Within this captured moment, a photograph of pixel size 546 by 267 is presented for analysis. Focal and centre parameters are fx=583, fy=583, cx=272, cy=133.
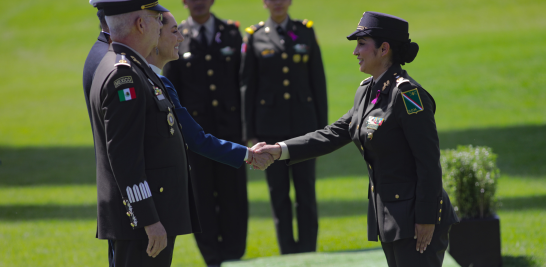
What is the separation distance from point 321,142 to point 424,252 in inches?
38.4

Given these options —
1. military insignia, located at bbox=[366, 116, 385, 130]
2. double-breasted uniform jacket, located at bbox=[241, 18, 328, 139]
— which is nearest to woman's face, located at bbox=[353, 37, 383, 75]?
military insignia, located at bbox=[366, 116, 385, 130]

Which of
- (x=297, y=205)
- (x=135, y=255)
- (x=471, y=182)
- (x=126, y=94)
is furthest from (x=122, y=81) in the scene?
(x=471, y=182)

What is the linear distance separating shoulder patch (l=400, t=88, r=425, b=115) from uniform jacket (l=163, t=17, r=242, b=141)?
8.69 feet

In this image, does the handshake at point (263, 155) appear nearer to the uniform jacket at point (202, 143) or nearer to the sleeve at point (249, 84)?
the uniform jacket at point (202, 143)

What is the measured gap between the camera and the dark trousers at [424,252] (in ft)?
9.98

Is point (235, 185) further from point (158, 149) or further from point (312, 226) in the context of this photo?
point (158, 149)

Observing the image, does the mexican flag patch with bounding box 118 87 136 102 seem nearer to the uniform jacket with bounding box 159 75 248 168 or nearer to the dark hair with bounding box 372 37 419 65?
the uniform jacket with bounding box 159 75 248 168

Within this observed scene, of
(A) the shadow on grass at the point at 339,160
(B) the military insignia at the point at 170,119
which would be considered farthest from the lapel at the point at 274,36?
(A) the shadow on grass at the point at 339,160

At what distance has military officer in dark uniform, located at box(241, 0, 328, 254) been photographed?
534cm

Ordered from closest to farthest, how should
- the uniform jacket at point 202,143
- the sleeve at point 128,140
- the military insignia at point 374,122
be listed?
1. the sleeve at point 128,140
2. the military insignia at point 374,122
3. the uniform jacket at point 202,143

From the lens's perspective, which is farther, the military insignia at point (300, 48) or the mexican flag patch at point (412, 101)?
the military insignia at point (300, 48)

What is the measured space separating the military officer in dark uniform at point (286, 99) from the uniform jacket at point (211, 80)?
11 centimetres

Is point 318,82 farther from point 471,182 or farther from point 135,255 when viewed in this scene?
point 135,255

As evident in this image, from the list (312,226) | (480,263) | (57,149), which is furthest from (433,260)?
(57,149)
